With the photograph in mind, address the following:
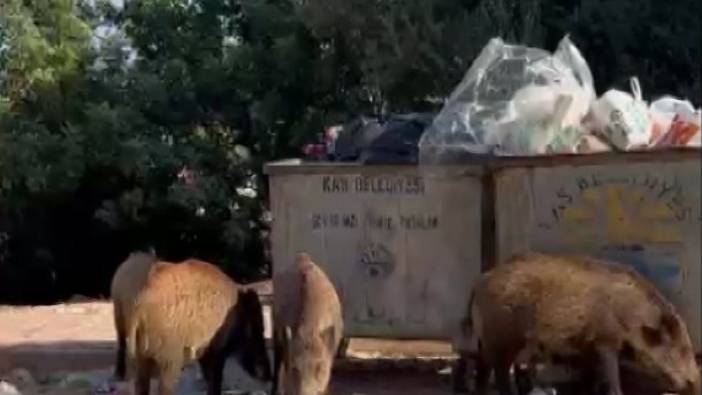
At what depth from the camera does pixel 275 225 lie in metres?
10.5

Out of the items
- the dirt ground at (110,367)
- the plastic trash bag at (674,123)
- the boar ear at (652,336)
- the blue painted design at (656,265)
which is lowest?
the dirt ground at (110,367)

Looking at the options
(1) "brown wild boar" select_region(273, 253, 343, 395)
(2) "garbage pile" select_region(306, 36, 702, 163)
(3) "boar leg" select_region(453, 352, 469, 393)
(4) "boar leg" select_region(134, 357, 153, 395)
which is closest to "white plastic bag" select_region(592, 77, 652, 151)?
(2) "garbage pile" select_region(306, 36, 702, 163)

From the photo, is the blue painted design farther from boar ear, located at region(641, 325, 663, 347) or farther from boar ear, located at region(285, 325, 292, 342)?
boar ear, located at region(285, 325, 292, 342)

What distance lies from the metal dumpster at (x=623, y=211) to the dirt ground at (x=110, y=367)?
55.6 inches

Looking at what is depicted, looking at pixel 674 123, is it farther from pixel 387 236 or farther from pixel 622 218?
pixel 387 236

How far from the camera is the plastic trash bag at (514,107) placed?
9.59 metres

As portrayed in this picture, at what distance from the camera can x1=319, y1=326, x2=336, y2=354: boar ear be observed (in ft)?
29.0

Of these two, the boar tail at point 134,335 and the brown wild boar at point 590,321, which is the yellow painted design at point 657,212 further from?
the boar tail at point 134,335

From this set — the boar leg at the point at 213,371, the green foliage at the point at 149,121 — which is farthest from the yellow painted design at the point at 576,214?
the green foliage at the point at 149,121

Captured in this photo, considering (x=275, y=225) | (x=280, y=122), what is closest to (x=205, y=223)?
(x=280, y=122)

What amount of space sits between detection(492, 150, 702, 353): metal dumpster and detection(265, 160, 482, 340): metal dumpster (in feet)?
1.51

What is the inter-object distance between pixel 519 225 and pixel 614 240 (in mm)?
720

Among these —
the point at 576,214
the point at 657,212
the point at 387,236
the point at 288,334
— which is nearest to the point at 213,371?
the point at 288,334

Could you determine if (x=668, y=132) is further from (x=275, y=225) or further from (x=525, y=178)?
(x=275, y=225)
